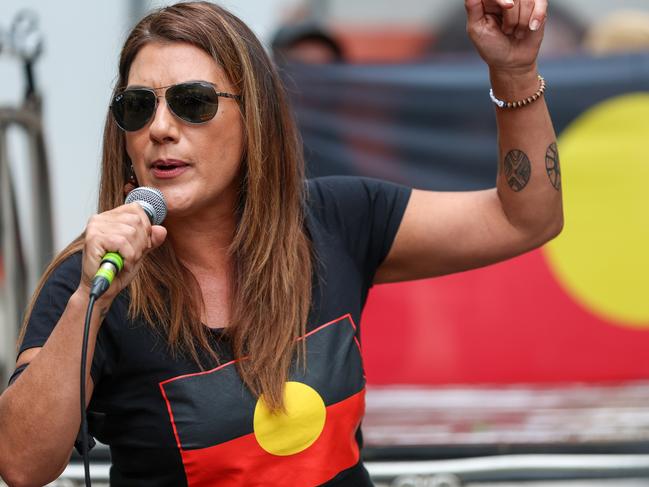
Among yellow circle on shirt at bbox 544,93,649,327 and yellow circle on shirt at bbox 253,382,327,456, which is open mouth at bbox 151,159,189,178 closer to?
yellow circle on shirt at bbox 253,382,327,456

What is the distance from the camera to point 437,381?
4453 millimetres

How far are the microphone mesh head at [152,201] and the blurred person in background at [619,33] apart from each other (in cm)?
331

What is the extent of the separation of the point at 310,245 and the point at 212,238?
0.64 ft

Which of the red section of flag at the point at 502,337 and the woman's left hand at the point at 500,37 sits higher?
the woman's left hand at the point at 500,37

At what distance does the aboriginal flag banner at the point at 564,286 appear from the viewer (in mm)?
4422

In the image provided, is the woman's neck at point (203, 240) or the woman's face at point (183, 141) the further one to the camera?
the woman's neck at point (203, 240)

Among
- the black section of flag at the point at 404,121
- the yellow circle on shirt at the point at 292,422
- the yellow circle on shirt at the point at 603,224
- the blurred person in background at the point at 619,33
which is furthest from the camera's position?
the blurred person in background at the point at 619,33

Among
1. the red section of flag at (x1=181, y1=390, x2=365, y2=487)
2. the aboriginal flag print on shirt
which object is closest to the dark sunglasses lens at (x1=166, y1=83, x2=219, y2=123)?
the aboriginal flag print on shirt

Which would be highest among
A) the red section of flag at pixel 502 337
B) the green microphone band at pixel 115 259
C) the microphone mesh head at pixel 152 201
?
the microphone mesh head at pixel 152 201

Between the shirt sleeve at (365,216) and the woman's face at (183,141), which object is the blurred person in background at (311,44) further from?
the woman's face at (183,141)

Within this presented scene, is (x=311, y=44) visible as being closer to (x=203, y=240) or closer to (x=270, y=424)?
(x=203, y=240)

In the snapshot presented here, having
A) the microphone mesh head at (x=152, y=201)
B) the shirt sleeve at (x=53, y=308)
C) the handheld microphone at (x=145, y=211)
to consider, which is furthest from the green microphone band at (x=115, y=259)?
the shirt sleeve at (x=53, y=308)

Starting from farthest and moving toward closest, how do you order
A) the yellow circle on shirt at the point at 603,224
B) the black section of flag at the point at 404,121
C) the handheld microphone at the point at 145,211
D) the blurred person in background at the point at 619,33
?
the blurred person in background at the point at 619,33, the black section of flag at the point at 404,121, the yellow circle on shirt at the point at 603,224, the handheld microphone at the point at 145,211

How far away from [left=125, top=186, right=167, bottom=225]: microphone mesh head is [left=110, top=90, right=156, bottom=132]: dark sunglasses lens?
19cm
